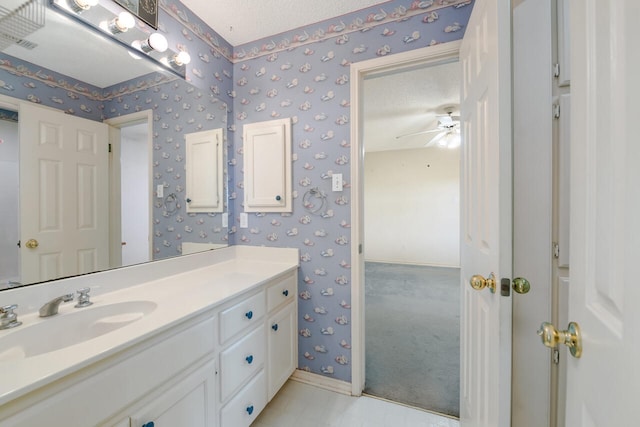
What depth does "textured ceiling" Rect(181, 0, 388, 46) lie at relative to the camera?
1546mm

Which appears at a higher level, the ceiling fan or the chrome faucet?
the ceiling fan

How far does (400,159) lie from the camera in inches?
212

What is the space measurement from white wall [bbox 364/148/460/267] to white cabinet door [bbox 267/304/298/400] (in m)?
4.13

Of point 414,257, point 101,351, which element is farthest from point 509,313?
point 414,257

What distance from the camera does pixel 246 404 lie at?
1285mm

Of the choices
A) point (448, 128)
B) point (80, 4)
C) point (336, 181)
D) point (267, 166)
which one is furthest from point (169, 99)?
point (448, 128)

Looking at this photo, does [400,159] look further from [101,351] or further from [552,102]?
[101,351]

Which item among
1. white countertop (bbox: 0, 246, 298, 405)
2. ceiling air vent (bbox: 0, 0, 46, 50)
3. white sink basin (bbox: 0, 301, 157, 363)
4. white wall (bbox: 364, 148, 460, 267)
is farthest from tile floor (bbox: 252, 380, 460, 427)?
white wall (bbox: 364, 148, 460, 267)

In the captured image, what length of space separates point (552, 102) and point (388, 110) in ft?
7.79

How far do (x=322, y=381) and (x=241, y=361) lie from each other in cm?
77

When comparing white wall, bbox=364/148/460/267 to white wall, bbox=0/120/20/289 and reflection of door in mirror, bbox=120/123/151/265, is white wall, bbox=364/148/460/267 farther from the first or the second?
white wall, bbox=0/120/20/289

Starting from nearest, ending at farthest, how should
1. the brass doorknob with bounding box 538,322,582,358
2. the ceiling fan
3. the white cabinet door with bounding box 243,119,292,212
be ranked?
the brass doorknob with bounding box 538,322,582,358
the white cabinet door with bounding box 243,119,292,212
the ceiling fan

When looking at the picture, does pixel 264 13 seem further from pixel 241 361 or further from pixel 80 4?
pixel 241 361

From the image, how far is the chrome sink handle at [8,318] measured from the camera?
2.73 ft
